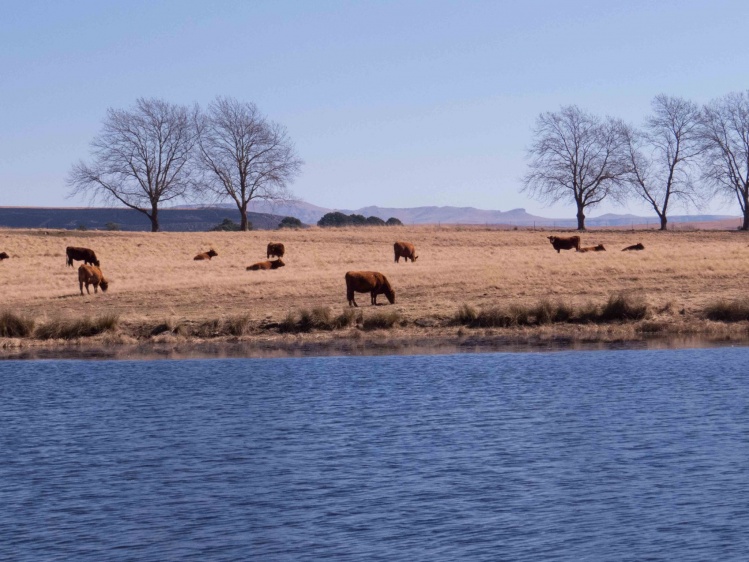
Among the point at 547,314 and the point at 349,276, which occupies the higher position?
the point at 349,276

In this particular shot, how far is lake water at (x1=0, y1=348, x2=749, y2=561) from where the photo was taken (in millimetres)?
10211

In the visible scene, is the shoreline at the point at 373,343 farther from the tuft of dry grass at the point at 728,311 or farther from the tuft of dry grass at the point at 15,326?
the tuft of dry grass at the point at 728,311

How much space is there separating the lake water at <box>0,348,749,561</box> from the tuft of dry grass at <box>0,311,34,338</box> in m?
5.87

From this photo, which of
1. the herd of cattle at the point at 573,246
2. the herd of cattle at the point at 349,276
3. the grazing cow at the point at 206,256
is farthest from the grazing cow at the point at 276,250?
the herd of cattle at the point at 573,246

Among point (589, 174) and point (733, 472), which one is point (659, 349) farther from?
point (589, 174)

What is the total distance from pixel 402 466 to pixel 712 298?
722 inches

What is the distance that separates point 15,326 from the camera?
1065 inches

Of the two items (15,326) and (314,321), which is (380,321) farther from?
(15,326)

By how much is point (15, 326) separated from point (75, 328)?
5.65ft

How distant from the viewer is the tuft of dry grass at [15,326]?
2688cm

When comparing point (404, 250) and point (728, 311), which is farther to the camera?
point (404, 250)

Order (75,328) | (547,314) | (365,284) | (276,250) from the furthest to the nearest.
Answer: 1. (276,250)
2. (365,284)
3. (547,314)
4. (75,328)

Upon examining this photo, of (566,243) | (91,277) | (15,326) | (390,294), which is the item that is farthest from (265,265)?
(566,243)

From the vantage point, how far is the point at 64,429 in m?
15.8
